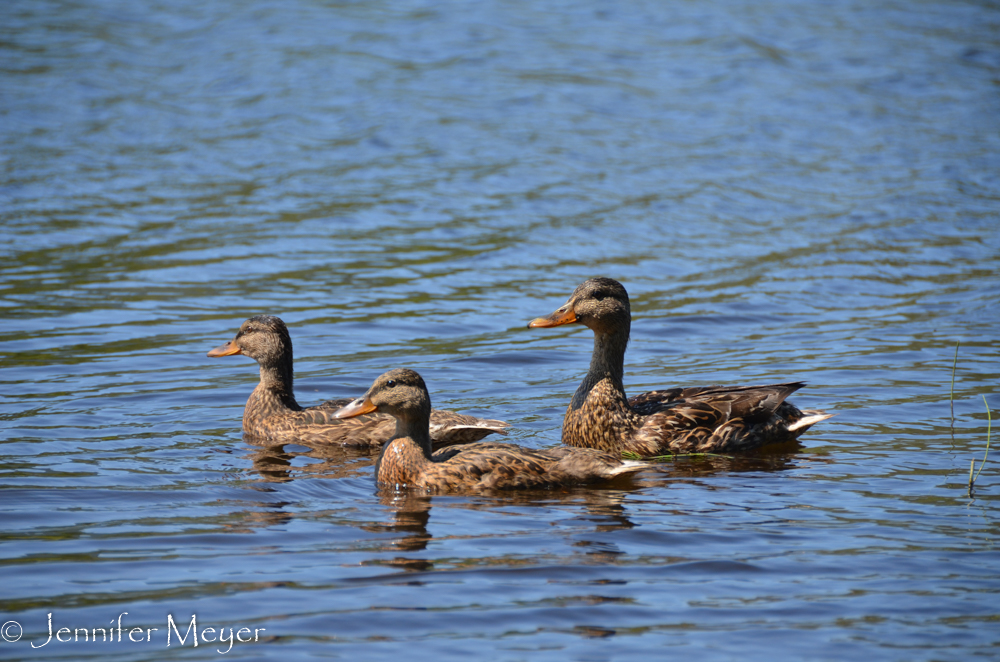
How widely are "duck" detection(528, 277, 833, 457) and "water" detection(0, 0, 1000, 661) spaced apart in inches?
10.6

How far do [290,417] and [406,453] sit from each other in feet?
5.93

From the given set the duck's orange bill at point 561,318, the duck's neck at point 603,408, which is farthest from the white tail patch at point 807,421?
the duck's orange bill at point 561,318

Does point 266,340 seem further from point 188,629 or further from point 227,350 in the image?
point 188,629

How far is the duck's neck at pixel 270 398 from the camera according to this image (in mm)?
9758

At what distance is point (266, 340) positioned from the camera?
1020 cm

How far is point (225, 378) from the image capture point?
11.7 meters

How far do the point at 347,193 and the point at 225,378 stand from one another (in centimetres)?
809

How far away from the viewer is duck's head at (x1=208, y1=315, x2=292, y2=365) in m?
10.2

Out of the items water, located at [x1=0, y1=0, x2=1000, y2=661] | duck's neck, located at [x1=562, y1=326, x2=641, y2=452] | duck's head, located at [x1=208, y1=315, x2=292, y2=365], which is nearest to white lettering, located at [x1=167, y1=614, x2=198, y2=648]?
water, located at [x1=0, y1=0, x2=1000, y2=661]

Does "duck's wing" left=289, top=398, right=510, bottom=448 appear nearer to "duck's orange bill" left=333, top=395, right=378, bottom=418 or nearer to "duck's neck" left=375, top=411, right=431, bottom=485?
"duck's neck" left=375, top=411, right=431, bottom=485

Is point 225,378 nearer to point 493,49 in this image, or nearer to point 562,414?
point 562,414

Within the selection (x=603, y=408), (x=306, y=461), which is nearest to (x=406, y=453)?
(x=306, y=461)

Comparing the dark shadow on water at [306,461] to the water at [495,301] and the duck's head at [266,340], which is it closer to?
the water at [495,301]

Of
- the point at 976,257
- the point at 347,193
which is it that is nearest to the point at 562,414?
the point at 976,257
